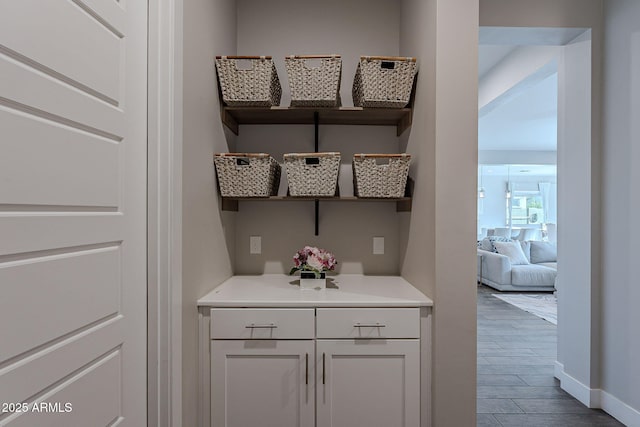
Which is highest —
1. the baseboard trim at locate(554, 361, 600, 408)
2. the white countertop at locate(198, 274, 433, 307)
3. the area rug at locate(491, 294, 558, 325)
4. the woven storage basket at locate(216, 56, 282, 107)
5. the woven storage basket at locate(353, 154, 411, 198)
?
the woven storage basket at locate(216, 56, 282, 107)

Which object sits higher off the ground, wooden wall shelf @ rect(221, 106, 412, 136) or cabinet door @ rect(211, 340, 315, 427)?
wooden wall shelf @ rect(221, 106, 412, 136)

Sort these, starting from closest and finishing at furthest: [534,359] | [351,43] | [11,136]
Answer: [11,136], [351,43], [534,359]

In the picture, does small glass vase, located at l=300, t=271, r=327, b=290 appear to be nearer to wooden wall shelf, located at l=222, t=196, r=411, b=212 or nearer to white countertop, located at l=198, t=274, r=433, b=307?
white countertop, located at l=198, t=274, r=433, b=307

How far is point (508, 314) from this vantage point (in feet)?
15.1

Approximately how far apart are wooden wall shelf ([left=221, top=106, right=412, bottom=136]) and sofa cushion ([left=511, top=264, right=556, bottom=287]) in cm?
482

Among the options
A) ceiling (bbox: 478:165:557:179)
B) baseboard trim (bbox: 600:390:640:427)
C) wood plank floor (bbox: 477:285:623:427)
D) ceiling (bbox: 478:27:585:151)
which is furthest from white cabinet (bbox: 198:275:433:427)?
ceiling (bbox: 478:165:557:179)

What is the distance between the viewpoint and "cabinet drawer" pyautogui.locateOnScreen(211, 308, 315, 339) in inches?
62.4

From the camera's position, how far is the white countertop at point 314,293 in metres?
1.60

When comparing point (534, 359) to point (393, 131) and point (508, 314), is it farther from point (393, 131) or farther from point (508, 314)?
point (393, 131)

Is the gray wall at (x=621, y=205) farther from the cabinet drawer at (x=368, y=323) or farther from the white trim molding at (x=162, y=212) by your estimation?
the white trim molding at (x=162, y=212)

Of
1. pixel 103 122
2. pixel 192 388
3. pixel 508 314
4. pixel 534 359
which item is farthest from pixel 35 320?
pixel 508 314

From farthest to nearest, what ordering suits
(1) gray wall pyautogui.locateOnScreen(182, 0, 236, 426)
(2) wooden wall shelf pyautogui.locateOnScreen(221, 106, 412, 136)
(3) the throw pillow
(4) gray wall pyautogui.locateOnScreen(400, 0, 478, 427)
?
(3) the throw pillow < (2) wooden wall shelf pyautogui.locateOnScreen(221, 106, 412, 136) < (4) gray wall pyautogui.locateOnScreen(400, 0, 478, 427) < (1) gray wall pyautogui.locateOnScreen(182, 0, 236, 426)

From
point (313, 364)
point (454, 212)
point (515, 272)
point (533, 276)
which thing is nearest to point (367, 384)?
point (313, 364)

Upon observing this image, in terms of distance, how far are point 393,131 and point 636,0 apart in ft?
5.11
